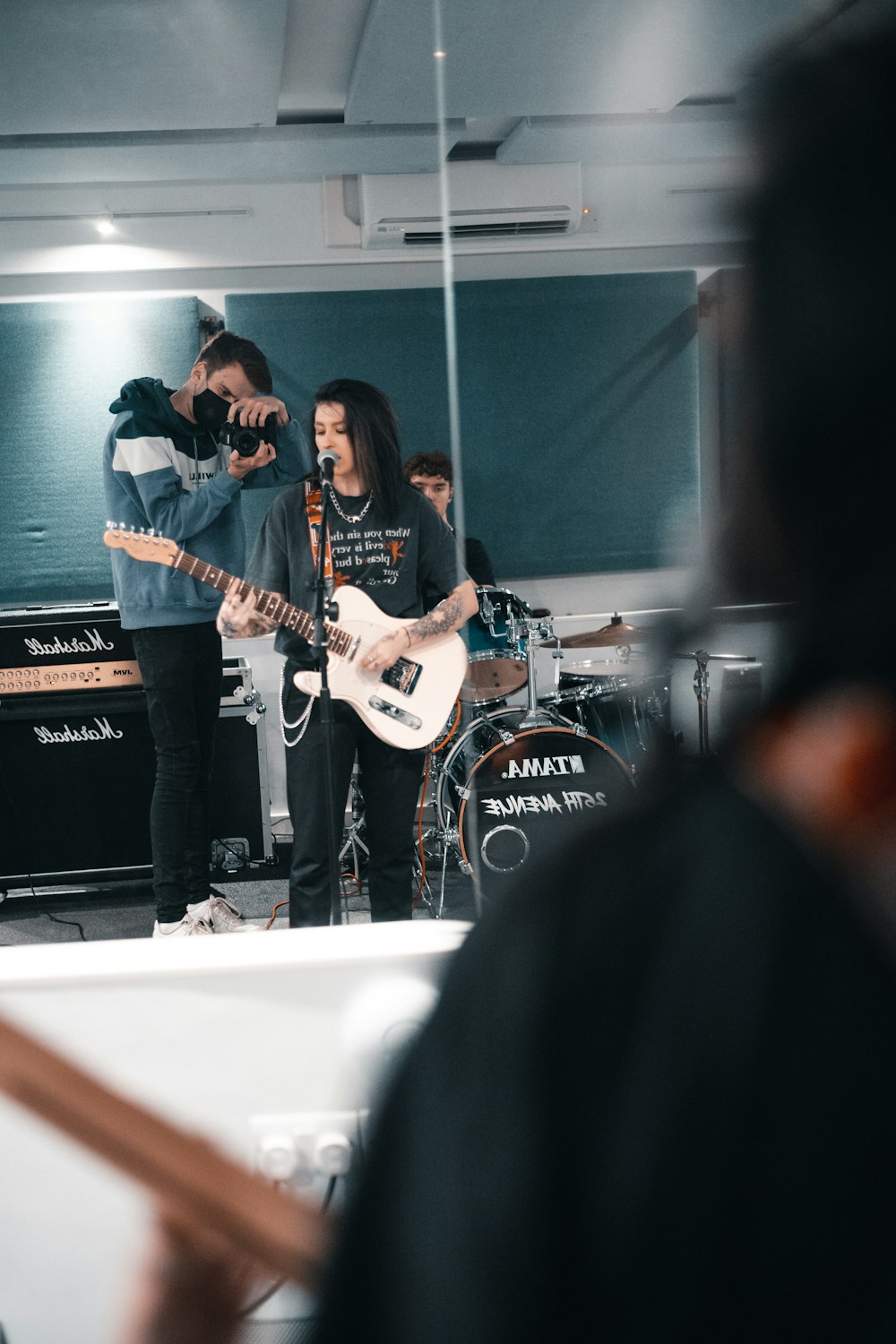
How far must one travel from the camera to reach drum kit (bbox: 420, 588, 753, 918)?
3.39 m

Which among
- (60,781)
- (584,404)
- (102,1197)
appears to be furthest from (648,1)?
(102,1197)

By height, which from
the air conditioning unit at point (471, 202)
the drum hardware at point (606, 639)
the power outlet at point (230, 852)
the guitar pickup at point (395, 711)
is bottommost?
the power outlet at point (230, 852)

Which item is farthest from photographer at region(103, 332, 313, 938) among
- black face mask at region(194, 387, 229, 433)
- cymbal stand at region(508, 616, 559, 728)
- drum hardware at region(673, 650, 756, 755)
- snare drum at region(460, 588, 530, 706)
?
drum hardware at region(673, 650, 756, 755)

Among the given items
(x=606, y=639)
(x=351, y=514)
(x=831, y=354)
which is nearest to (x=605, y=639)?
(x=606, y=639)

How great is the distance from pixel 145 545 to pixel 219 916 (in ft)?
3.63

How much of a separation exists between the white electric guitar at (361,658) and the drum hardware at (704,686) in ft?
2.11

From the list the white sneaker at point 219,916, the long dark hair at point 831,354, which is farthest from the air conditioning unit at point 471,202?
the long dark hair at point 831,354

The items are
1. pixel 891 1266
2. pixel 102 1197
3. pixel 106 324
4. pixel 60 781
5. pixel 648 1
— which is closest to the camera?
pixel 891 1266

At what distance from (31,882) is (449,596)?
77.3 inches

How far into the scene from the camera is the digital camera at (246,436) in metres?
2.83

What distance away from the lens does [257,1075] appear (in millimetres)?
926

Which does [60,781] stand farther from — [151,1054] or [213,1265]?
[213,1265]

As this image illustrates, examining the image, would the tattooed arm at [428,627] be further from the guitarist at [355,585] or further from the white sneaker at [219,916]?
the white sneaker at [219,916]

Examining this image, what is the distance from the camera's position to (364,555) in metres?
2.54
